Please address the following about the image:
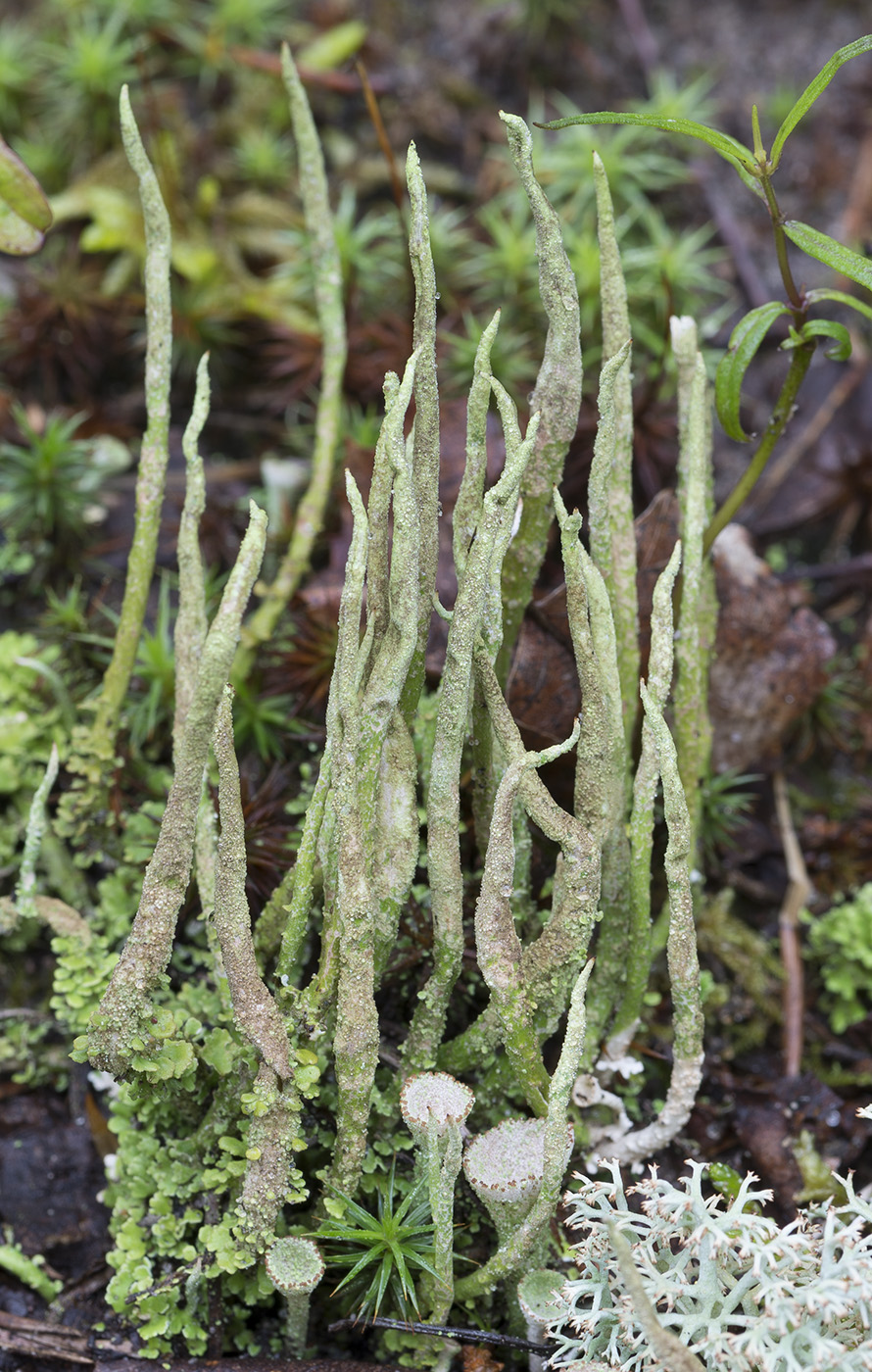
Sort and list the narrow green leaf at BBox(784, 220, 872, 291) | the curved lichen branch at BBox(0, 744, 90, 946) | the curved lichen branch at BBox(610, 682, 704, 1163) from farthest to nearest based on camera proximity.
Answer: the curved lichen branch at BBox(0, 744, 90, 946) < the narrow green leaf at BBox(784, 220, 872, 291) < the curved lichen branch at BBox(610, 682, 704, 1163)

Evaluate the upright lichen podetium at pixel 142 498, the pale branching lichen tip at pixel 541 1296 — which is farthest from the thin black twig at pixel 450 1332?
the upright lichen podetium at pixel 142 498

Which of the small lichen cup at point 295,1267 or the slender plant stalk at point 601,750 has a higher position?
the slender plant stalk at point 601,750

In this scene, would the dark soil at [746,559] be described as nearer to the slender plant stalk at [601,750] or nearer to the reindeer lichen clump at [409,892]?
the reindeer lichen clump at [409,892]

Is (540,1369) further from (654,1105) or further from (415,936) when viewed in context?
(415,936)

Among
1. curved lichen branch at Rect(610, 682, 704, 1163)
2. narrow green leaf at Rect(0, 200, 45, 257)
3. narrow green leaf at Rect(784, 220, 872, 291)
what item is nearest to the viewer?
curved lichen branch at Rect(610, 682, 704, 1163)

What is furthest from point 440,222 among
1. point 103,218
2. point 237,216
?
point 103,218

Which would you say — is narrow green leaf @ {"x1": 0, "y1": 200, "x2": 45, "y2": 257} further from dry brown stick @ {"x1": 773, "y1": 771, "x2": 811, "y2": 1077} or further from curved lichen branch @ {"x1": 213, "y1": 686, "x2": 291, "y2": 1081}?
dry brown stick @ {"x1": 773, "y1": 771, "x2": 811, "y2": 1077}

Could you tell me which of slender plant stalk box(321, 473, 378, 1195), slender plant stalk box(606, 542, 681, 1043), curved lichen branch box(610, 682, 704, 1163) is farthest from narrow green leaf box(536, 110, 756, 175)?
curved lichen branch box(610, 682, 704, 1163)
